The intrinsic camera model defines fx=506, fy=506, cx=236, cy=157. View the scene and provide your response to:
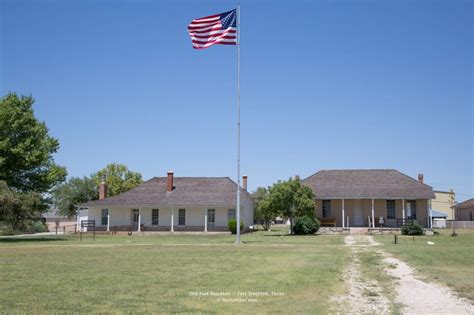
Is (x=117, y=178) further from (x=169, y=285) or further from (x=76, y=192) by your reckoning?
(x=169, y=285)

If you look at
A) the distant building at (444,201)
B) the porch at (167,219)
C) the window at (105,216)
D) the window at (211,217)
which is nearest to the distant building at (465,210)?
the distant building at (444,201)

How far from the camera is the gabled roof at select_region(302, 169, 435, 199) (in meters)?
44.0

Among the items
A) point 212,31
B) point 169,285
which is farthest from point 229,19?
point 169,285

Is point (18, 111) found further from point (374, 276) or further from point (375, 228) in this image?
point (374, 276)

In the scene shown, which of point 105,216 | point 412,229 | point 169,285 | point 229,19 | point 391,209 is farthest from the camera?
point 105,216

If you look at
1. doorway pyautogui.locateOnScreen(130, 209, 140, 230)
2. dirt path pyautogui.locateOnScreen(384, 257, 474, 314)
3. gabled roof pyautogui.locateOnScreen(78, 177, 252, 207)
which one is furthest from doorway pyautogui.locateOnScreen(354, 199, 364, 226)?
dirt path pyautogui.locateOnScreen(384, 257, 474, 314)

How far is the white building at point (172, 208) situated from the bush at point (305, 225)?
8.62 meters

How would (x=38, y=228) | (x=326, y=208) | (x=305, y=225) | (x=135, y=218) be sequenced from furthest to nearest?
(x=38, y=228)
(x=135, y=218)
(x=326, y=208)
(x=305, y=225)

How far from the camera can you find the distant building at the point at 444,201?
75.0 m

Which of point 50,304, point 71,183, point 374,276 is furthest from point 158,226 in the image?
point 50,304

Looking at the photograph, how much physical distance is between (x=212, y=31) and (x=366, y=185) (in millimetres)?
24915

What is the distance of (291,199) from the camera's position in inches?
1567

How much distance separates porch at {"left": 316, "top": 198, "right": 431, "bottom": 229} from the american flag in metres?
21.9

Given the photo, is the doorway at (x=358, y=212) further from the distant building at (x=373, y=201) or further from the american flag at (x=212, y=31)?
the american flag at (x=212, y=31)
